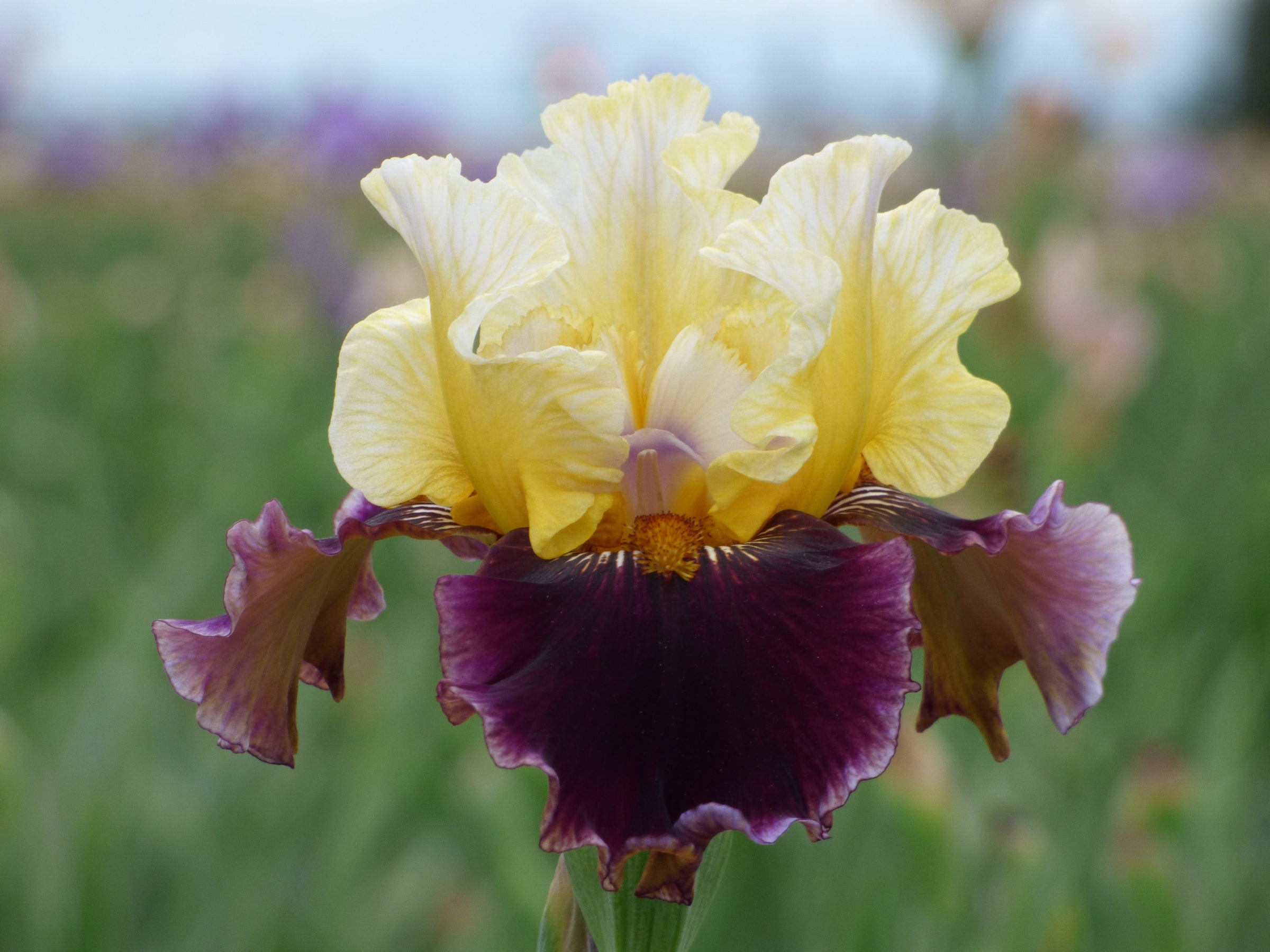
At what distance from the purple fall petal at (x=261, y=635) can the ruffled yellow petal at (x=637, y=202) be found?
16cm

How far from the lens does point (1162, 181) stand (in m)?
7.21

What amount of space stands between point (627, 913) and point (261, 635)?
186 millimetres

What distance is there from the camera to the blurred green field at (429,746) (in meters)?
1.31

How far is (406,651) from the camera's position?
6.32 ft

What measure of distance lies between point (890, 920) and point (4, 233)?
566cm

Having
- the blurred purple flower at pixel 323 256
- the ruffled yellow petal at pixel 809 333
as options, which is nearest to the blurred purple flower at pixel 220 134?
the blurred purple flower at pixel 323 256

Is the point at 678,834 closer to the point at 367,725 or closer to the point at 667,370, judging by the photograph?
the point at 667,370

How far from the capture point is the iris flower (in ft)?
1.41

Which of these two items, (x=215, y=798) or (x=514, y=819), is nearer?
(x=514, y=819)

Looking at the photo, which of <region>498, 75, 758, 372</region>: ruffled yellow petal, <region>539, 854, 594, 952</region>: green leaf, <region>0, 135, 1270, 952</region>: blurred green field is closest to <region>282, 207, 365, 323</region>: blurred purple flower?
<region>0, 135, 1270, 952</region>: blurred green field

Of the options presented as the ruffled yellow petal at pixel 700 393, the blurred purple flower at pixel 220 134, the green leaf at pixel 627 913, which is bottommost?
the blurred purple flower at pixel 220 134

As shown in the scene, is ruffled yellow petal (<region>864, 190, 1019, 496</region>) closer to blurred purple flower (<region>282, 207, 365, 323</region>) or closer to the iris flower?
the iris flower

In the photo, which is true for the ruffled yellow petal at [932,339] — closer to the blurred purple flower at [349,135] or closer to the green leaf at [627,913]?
the green leaf at [627,913]

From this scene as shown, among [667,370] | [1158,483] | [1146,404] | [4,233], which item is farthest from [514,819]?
[4,233]
